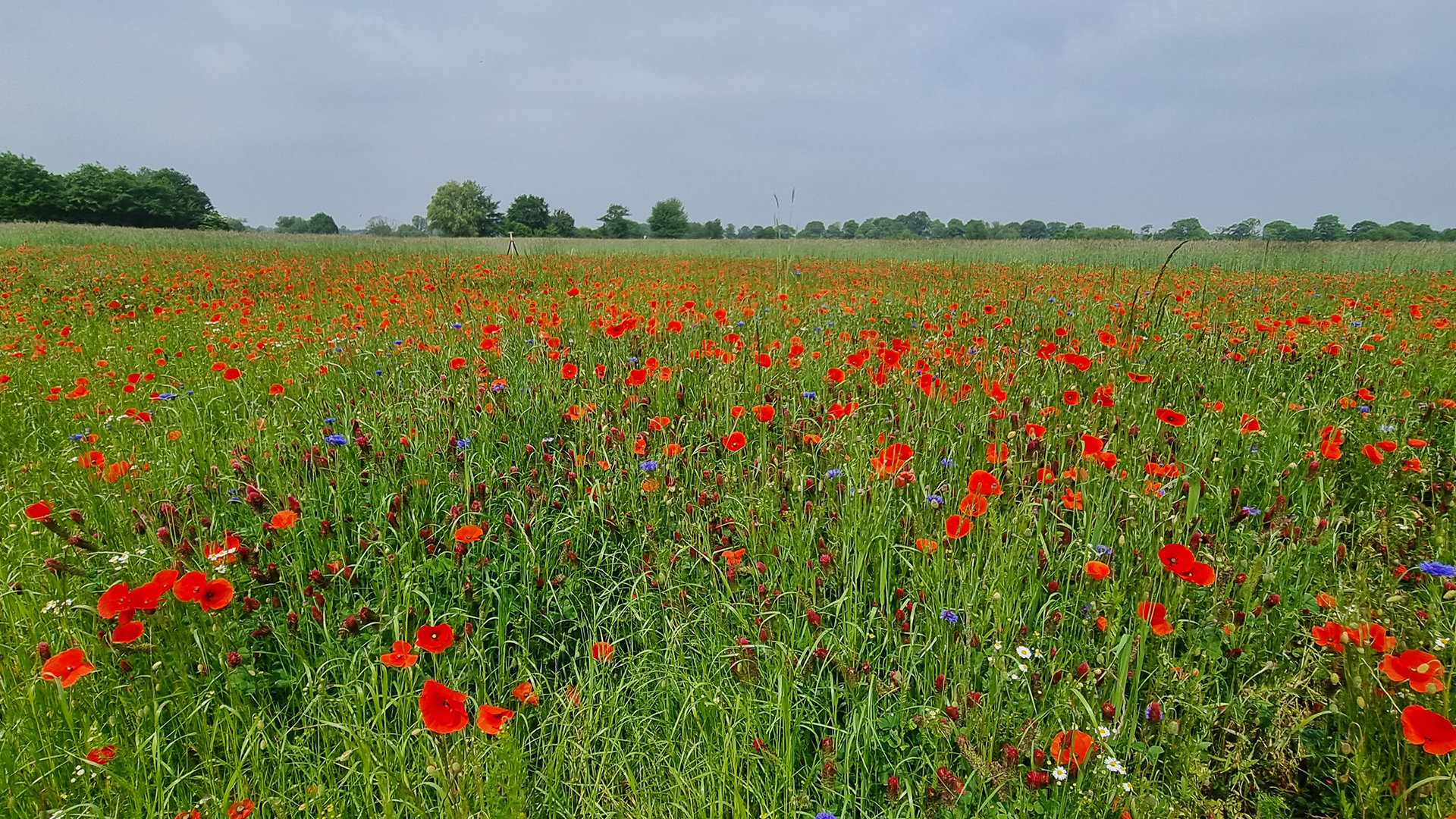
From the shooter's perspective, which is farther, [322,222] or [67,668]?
[322,222]

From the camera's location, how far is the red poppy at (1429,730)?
88cm

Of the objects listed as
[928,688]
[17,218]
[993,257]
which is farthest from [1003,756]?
[17,218]

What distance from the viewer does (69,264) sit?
331 inches

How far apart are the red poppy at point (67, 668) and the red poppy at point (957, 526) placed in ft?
5.87

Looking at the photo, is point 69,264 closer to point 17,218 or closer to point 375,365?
point 375,365

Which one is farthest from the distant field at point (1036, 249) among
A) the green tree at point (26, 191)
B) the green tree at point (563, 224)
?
the green tree at point (563, 224)

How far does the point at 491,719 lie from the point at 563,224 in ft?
226

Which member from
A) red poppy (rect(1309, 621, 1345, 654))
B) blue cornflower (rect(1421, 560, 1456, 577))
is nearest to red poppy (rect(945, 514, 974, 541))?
red poppy (rect(1309, 621, 1345, 654))

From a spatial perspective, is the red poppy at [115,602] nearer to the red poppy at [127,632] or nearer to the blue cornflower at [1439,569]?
the red poppy at [127,632]

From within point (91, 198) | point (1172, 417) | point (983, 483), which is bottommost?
point (983, 483)

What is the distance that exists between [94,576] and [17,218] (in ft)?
199

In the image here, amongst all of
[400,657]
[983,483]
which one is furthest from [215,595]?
[983,483]

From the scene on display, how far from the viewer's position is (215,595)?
1260 mm

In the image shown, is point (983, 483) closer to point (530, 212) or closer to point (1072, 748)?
point (1072, 748)
